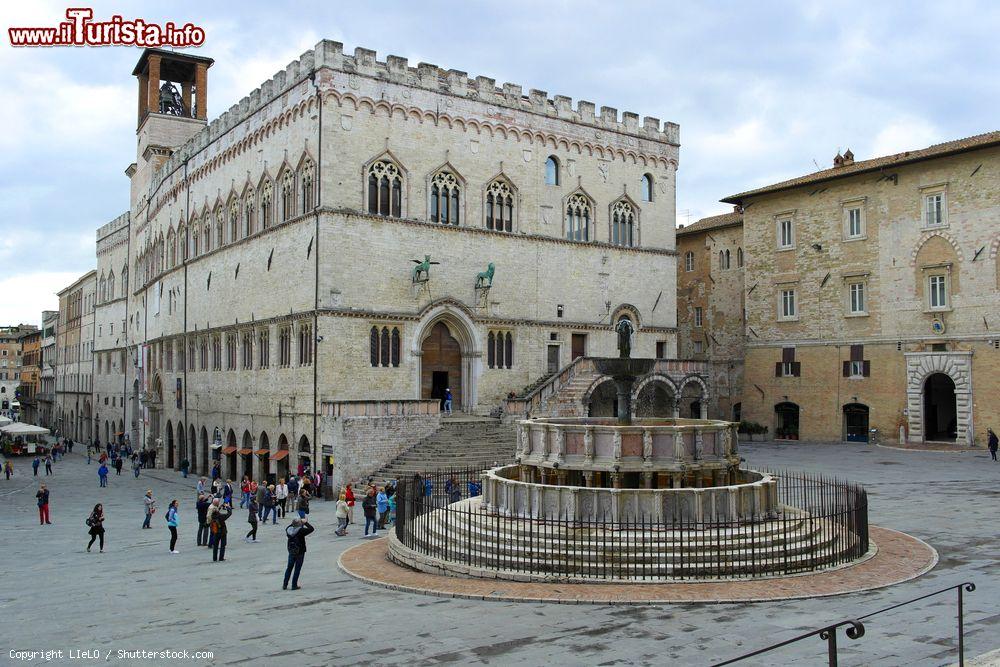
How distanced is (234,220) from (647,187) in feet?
68.8

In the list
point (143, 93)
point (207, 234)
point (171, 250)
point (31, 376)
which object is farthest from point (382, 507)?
point (31, 376)

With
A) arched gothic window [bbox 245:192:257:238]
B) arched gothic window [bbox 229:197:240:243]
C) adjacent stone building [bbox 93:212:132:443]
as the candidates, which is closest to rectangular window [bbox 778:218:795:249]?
arched gothic window [bbox 245:192:257:238]

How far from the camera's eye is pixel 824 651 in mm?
10578

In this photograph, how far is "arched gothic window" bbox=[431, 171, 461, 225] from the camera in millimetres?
37000

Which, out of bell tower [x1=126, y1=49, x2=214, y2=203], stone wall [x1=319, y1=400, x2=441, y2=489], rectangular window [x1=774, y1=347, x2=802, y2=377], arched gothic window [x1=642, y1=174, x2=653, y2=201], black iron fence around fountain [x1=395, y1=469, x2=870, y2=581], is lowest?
black iron fence around fountain [x1=395, y1=469, x2=870, y2=581]

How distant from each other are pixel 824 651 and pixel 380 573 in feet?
26.8

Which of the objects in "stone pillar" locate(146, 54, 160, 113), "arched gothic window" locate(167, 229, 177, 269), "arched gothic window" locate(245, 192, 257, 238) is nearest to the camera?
"arched gothic window" locate(245, 192, 257, 238)

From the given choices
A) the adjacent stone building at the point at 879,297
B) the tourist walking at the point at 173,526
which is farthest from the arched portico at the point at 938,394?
the tourist walking at the point at 173,526

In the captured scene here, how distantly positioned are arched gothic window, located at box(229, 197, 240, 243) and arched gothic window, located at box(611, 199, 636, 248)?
18390 mm

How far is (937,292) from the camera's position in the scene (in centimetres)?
3900

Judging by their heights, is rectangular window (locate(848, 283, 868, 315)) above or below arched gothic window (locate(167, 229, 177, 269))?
below

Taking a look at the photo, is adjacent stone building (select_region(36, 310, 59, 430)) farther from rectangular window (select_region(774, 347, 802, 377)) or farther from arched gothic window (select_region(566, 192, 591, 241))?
rectangular window (select_region(774, 347, 802, 377))

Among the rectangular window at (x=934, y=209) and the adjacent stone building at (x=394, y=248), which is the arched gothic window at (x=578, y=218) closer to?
the adjacent stone building at (x=394, y=248)

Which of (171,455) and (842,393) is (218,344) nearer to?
(171,455)
